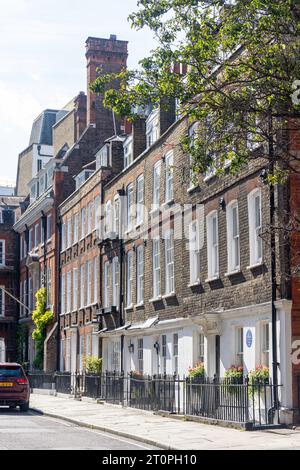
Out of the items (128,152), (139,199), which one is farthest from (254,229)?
(128,152)

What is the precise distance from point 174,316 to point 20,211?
1411 inches

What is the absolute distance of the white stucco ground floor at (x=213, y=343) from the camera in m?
22.1

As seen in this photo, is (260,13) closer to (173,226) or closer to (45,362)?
(173,226)

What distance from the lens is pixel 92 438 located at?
20.0m

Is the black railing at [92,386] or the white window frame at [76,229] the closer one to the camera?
the black railing at [92,386]

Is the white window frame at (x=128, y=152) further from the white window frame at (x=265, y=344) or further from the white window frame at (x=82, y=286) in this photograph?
the white window frame at (x=265, y=344)

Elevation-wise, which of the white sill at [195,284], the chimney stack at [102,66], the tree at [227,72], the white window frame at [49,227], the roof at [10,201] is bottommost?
the white sill at [195,284]

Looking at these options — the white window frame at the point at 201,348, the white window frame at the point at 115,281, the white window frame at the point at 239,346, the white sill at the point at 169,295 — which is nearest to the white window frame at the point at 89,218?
the white window frame at the point at 115,281

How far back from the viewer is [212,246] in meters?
28.1

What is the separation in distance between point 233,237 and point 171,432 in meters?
7.43

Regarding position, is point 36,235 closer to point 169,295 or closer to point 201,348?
point 169,295

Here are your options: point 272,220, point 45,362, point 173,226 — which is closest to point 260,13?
point 272,220

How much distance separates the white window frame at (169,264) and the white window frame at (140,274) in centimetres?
327
